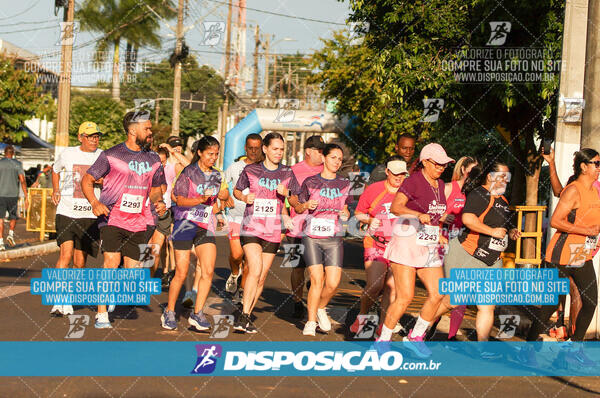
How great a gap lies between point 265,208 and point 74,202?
7.18ft

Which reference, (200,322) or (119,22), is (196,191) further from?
(119,22)

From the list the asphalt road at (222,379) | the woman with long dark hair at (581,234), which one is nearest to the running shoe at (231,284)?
the asphalt road at (222,379)

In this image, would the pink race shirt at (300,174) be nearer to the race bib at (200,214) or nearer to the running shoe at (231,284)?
the race bib at (200,214)

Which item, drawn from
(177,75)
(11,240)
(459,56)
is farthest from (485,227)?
(177,75)

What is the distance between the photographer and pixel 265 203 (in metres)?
9.60

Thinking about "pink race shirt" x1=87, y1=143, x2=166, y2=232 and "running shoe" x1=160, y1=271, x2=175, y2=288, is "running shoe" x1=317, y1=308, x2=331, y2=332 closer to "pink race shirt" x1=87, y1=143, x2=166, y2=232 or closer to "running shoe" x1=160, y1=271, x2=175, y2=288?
"pink race shirt" x1=87, y1=143, x2=166, y2=232

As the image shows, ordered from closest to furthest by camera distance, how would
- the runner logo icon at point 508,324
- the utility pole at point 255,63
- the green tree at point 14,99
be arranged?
the runner logo icon at point 508,324 < the green tree at point 14,99 < the utility pole at point 255,63

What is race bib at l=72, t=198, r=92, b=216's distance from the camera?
995 centimetres

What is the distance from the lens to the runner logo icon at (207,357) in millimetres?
7453

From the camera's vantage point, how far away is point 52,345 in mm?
8148

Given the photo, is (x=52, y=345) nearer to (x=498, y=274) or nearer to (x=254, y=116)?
(x=498, y=274)

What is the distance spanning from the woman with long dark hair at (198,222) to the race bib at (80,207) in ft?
3.38

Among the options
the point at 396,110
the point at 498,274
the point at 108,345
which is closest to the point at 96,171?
the point at 108,345

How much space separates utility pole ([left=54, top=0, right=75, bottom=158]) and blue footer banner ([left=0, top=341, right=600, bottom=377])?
44.4ft
